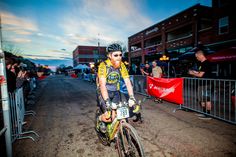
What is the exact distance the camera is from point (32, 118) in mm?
5281

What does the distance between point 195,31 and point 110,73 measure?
19996 mm

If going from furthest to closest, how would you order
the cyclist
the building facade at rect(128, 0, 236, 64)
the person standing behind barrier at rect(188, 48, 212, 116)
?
the building facade at rect(128, 0, 236, 64) → the person standing behind barrier at rect(188, 48, 212, 116) → the cyclist

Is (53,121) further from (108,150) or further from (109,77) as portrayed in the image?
(109,77)

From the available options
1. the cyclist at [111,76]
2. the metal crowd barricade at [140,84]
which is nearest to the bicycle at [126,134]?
the cyclist at [111,76]

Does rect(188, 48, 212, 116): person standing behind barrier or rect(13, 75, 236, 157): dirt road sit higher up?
rect(188, 48, 212, 116): person standing behind barrier

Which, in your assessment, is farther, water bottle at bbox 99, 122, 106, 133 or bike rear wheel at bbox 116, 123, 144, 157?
water bottle at bbox 99, 122, 106, 133

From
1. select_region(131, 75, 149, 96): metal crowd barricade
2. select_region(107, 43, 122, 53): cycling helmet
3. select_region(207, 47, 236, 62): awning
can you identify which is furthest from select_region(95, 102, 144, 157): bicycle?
select_region(207, 47, 236, 62): awning

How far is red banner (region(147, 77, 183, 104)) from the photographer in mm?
5582

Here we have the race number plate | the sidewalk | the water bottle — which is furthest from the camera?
the water bottle

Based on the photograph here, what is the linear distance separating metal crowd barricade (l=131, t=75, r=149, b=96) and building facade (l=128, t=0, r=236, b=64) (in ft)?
39.7

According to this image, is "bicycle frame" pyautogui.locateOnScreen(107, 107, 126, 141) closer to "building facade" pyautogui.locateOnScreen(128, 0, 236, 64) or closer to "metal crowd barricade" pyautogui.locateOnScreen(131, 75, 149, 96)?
"metal crowd barricade" pyautogui.locateOnScreen(131, 75, 149, 96)

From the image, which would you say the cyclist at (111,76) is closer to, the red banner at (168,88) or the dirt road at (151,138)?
the dirt road at (151,138)

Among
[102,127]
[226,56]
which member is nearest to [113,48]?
[102,127]

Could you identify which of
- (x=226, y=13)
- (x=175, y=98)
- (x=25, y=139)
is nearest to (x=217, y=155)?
(x=175, y=98)
